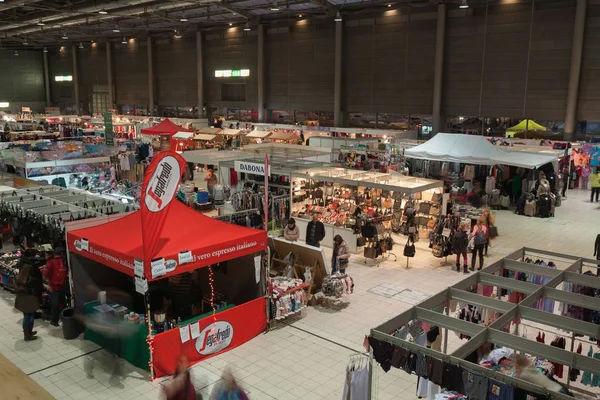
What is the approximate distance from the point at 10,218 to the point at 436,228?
10.1 m

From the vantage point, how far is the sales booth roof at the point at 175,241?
7.06m

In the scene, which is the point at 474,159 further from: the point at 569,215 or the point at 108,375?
the point at 108,375

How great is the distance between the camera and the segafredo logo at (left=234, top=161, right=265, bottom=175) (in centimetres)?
1480

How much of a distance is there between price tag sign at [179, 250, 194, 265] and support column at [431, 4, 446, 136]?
2297cm

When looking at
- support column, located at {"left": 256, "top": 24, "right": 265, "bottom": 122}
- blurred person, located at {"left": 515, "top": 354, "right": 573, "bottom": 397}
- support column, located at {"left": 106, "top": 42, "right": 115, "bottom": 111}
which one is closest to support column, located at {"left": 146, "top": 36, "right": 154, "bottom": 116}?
support column, located at {"left": 106, "top": 42, "right": 115, "bottom": 111}

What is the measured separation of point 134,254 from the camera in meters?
6.95

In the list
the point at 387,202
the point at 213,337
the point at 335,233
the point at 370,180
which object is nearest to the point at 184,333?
the point at 213,337

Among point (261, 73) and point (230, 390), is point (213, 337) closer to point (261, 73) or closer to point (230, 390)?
point (230, 390)

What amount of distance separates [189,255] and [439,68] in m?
23.2

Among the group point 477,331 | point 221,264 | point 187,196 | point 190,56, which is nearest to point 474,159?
point 187,196

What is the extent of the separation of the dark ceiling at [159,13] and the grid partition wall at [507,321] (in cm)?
2187

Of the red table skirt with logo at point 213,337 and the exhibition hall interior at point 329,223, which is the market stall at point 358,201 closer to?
the exhibition hall interior at point 329,223

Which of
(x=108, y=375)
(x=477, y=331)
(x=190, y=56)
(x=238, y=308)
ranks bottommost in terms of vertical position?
(x=108, y=375)

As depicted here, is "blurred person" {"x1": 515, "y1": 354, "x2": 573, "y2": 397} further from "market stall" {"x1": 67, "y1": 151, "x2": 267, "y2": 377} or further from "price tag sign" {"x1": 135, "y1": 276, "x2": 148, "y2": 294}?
"price tag sign" {"x1": 135, "y1": 276, "x2": 148, "y2": 294}
